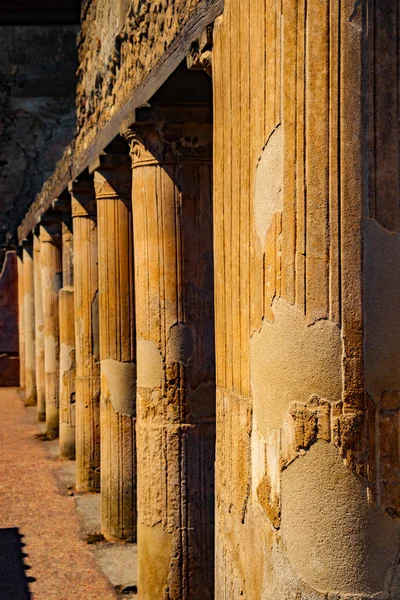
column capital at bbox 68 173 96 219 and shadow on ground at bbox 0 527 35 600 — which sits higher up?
column capital at bbox 68 173 96 219

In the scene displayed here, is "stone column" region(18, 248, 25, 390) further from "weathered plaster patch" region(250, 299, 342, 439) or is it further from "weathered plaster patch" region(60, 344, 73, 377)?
"weathered plaster patch" region(250, 299, 342, 439)

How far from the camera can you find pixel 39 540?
838 cm

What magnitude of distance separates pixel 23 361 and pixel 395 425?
16.3m

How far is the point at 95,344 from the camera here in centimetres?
1007

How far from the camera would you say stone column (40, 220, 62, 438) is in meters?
14.1

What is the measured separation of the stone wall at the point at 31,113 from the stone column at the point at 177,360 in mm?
14697

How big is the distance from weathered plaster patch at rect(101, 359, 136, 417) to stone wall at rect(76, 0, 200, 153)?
75.3 inches

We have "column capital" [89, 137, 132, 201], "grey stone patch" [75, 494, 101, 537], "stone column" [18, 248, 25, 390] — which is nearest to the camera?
"column capital" [89, 137, 132, 201]

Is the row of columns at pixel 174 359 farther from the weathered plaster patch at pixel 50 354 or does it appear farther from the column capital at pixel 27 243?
the column capital at pixel 27 243

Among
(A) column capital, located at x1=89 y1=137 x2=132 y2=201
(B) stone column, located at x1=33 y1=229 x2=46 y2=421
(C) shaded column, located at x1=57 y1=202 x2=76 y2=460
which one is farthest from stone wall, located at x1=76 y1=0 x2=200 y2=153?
(B) stone column, located at x1=33 y1=229 x2=46 y2=421

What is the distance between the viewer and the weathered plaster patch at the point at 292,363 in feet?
11.0

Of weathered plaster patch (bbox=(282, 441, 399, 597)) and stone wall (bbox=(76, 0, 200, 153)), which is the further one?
stone wall (bbox=(76, 0, 200, 153))

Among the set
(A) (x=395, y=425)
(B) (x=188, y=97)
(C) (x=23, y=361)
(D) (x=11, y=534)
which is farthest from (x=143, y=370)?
(C) (x=23, y=361)

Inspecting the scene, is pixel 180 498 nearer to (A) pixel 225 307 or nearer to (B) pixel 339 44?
(A) pixel 225 307
